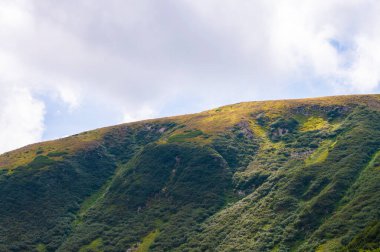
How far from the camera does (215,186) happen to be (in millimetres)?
112312

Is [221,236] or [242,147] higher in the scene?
[242,147]

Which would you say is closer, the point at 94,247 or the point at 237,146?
the point at 94,247

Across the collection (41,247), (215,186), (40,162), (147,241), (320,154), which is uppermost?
(40,162)

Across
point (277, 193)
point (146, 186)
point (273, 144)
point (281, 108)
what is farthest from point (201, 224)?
point (281, 108)

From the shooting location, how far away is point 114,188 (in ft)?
407

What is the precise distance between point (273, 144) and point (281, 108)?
3301 centimetres

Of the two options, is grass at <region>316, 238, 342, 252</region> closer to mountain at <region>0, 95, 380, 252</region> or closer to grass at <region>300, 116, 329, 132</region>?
mountain at <region>0, 95, 380, 252</region>

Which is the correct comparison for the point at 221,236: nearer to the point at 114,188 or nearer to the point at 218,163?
the point at 218,163

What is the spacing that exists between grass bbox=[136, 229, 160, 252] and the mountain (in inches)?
15.6

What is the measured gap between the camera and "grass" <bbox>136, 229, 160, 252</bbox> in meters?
93.6

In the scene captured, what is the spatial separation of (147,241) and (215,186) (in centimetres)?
2597

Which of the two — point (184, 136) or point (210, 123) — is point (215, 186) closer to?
point (184, 136)

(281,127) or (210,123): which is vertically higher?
(210,123)

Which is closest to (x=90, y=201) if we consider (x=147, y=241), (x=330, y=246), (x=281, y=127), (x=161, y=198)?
(x=161, y=198)
